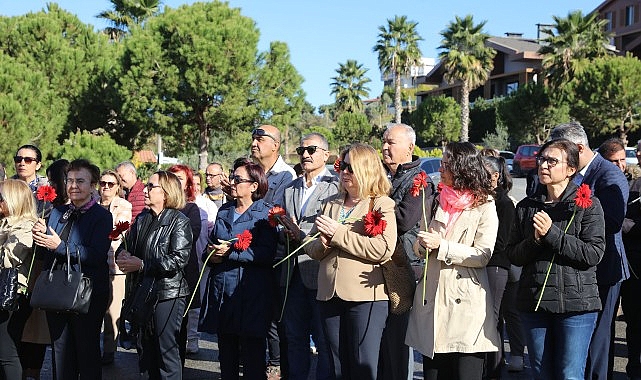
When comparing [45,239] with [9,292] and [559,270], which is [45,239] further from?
[559,270]

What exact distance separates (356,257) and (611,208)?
5.89 ft

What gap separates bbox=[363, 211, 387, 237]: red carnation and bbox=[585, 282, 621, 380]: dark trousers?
178cm

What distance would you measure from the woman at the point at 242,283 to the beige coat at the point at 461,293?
51.1 inches

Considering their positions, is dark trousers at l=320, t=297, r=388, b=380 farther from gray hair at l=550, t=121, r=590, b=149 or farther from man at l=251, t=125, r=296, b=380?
gray hair at l=550, t=121, r=590, b=149

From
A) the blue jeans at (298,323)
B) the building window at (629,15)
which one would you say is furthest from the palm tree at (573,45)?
the blue jeans at (298,323)

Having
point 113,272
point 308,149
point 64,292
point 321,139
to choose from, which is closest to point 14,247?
point 64,292

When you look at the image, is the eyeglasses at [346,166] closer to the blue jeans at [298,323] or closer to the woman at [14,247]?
the blue jeans at [298,323]

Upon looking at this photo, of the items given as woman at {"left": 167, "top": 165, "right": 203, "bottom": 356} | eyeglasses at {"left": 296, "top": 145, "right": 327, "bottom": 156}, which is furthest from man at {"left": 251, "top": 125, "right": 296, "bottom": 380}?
woman at {"left": 167, "top": 165, "right": 203, "bottom": 356}

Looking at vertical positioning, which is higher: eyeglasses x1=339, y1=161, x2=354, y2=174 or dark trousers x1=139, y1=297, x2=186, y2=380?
eyeglasses x1=339, y1=161, x2=354, y2=174

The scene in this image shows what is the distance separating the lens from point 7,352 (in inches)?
199

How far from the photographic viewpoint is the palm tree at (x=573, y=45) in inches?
1639

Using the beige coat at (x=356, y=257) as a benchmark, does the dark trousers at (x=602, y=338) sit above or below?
below

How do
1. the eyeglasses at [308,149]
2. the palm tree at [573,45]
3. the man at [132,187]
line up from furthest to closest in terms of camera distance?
the palm tree at [573,45]
the man at [132,187]
the eyeglasses at [308,149]

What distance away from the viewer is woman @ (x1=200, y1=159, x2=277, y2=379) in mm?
4945
